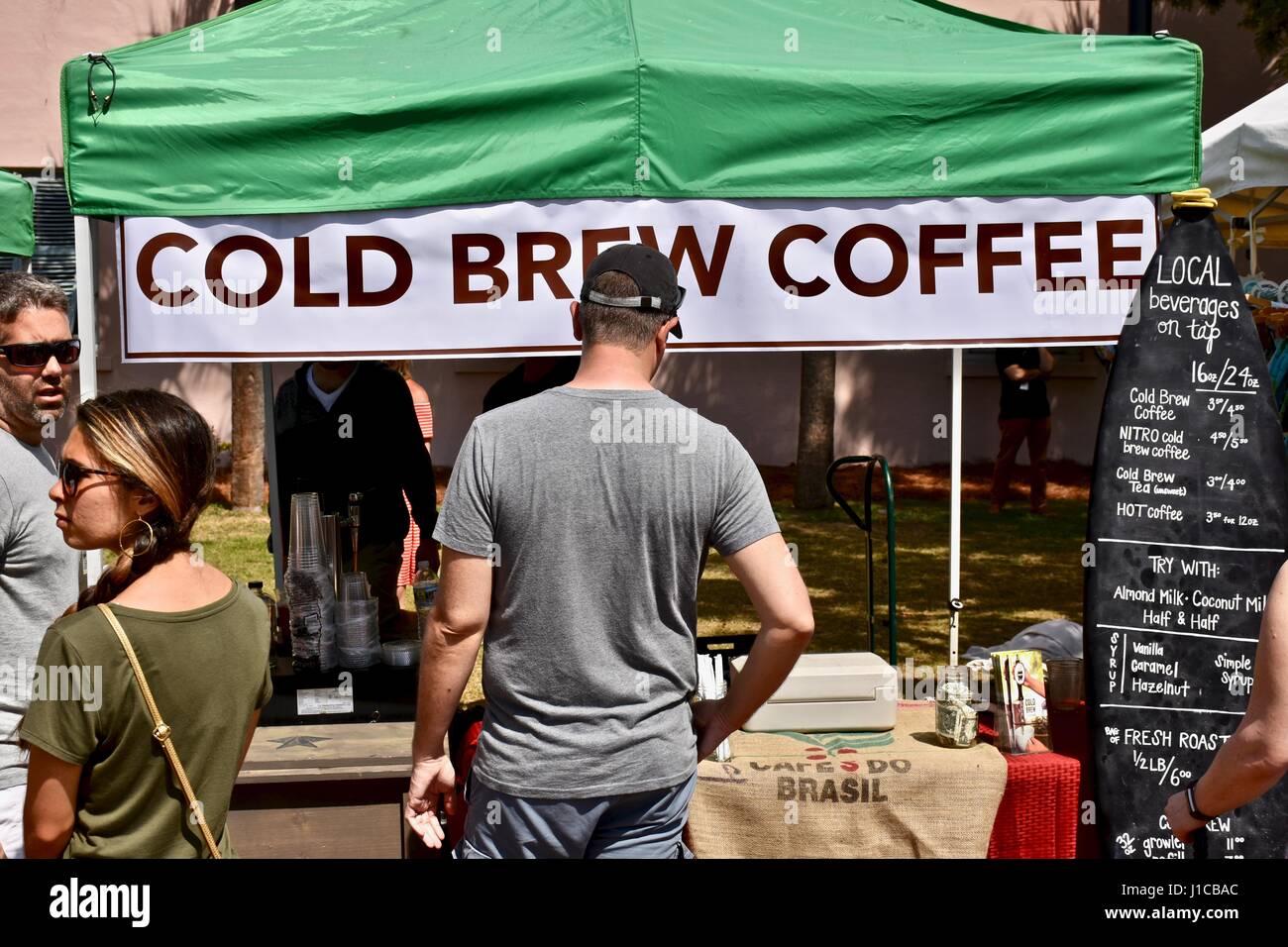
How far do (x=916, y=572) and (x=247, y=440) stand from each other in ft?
21.3

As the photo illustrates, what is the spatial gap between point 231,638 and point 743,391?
1215 centimetres

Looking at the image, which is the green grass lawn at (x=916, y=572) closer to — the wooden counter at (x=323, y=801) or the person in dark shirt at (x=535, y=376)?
the person in dark shirt at (x=535, y=376)

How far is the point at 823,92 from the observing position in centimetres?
367

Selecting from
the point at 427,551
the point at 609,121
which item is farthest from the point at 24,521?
the point at 427,551

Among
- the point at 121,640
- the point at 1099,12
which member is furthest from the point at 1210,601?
the point at 1099,12

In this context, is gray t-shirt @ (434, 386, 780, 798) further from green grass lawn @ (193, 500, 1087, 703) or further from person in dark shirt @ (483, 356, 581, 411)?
green grass lawn @ (193, 500, 1087, 703)

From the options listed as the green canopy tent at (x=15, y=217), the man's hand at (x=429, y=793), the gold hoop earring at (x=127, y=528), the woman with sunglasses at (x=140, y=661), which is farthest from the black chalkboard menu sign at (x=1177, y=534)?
the green canopy tent at (x=15, y=217)

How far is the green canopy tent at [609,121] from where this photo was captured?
11.6 ft

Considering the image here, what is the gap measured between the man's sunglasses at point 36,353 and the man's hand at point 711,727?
1.70 m

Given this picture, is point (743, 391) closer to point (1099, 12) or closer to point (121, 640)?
point (1099, 12)

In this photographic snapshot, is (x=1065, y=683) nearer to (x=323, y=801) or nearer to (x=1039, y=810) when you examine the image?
(x=1039, y=810)

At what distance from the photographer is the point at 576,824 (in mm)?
2312

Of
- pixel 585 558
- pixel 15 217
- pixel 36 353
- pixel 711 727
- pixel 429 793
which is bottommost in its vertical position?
pixel 429 793
